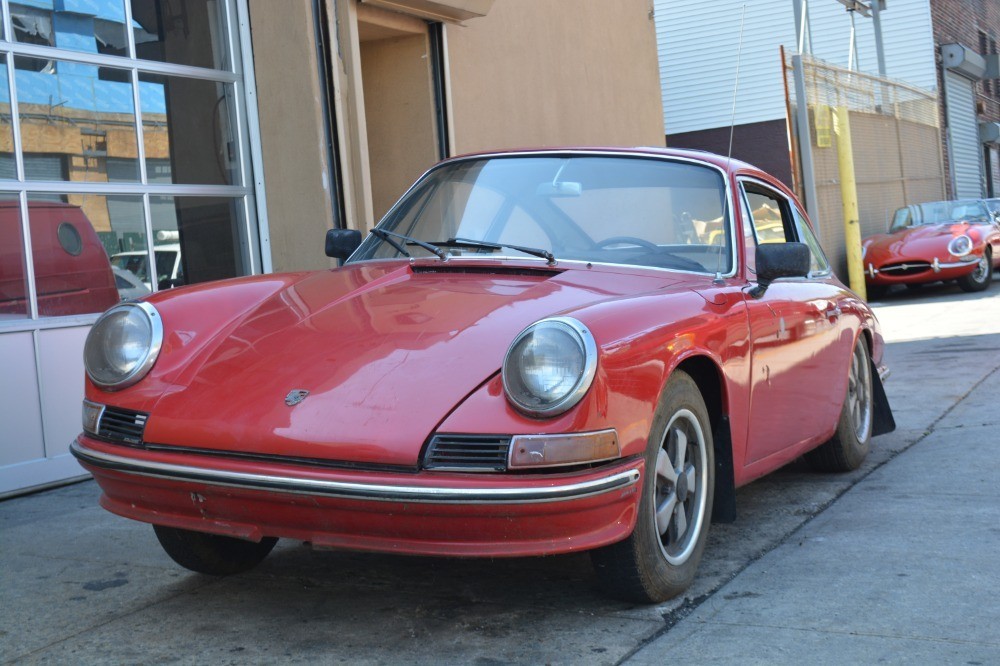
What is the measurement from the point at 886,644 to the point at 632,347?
1.01 metres

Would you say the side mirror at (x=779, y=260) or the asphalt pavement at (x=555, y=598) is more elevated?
the side mirror at (x=779, y=260)

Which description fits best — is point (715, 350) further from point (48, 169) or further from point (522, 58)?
point (522, 58)

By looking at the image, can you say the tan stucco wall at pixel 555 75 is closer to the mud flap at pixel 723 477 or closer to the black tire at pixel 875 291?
the black tire at pixel 875 291

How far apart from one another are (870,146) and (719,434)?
59.1 ft

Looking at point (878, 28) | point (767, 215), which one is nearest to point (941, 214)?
point (878, 28)

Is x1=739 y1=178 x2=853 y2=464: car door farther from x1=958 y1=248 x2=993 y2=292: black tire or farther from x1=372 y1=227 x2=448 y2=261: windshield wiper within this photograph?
x1=958 y1=248 x2=993 y2=292: black tire

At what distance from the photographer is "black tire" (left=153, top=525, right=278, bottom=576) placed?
149 inches

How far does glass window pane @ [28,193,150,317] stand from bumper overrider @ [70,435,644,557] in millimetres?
3297

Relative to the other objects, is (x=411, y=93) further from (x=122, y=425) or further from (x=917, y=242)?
(x=917, y=242)

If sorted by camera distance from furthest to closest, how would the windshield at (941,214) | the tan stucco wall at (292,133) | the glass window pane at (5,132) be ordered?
the windshield at (941,214)
the tan stucco wall at (292,133)
the glass window pane at (5,132)

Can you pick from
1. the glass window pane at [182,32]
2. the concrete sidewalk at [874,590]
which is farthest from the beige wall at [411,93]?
the concrete sidewalk at [874,590]

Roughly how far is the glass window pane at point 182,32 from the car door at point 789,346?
3903mm

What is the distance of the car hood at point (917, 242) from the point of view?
15.7 m

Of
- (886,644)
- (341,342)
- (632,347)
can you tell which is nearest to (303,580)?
(341,342)
